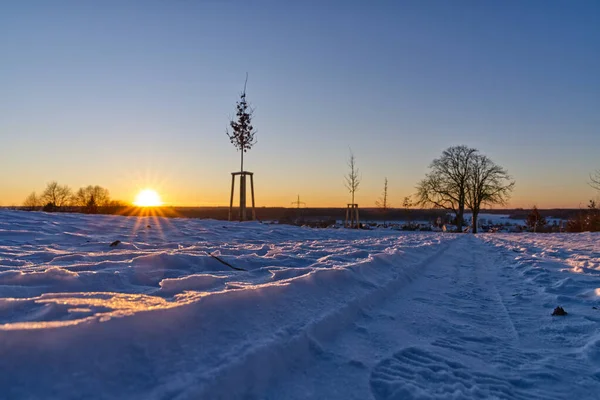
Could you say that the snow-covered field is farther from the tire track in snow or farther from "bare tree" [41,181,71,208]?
"bare tree" [41,181,71,208]

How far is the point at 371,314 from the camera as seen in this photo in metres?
3.06

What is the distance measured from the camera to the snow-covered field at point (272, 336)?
1539mm

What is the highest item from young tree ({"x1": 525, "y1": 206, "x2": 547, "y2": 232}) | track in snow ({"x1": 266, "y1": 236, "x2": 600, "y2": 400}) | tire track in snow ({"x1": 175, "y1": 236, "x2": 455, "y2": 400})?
young tree ({"x1": 525, "y1": 206, "x2": 547, "y2": 232})

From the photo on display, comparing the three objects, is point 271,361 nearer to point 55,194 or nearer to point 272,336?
point 272,336

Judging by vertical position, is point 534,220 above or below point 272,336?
above

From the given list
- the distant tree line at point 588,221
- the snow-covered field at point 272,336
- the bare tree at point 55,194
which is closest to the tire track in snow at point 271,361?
the snow-covered field at point 272,336

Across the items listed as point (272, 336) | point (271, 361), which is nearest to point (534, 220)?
point (272, 336)

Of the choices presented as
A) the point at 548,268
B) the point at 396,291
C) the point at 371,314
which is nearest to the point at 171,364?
the point at 371,314

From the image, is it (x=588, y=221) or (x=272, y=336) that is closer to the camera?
(x=272, y=336)

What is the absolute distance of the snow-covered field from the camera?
154 cm

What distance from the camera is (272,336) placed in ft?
6.88

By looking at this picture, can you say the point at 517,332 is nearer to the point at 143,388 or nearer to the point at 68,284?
the point at 143,388

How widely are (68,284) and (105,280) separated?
26 centimetres

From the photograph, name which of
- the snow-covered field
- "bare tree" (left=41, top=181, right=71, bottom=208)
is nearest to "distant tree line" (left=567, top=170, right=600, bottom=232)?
the snow-covered field
